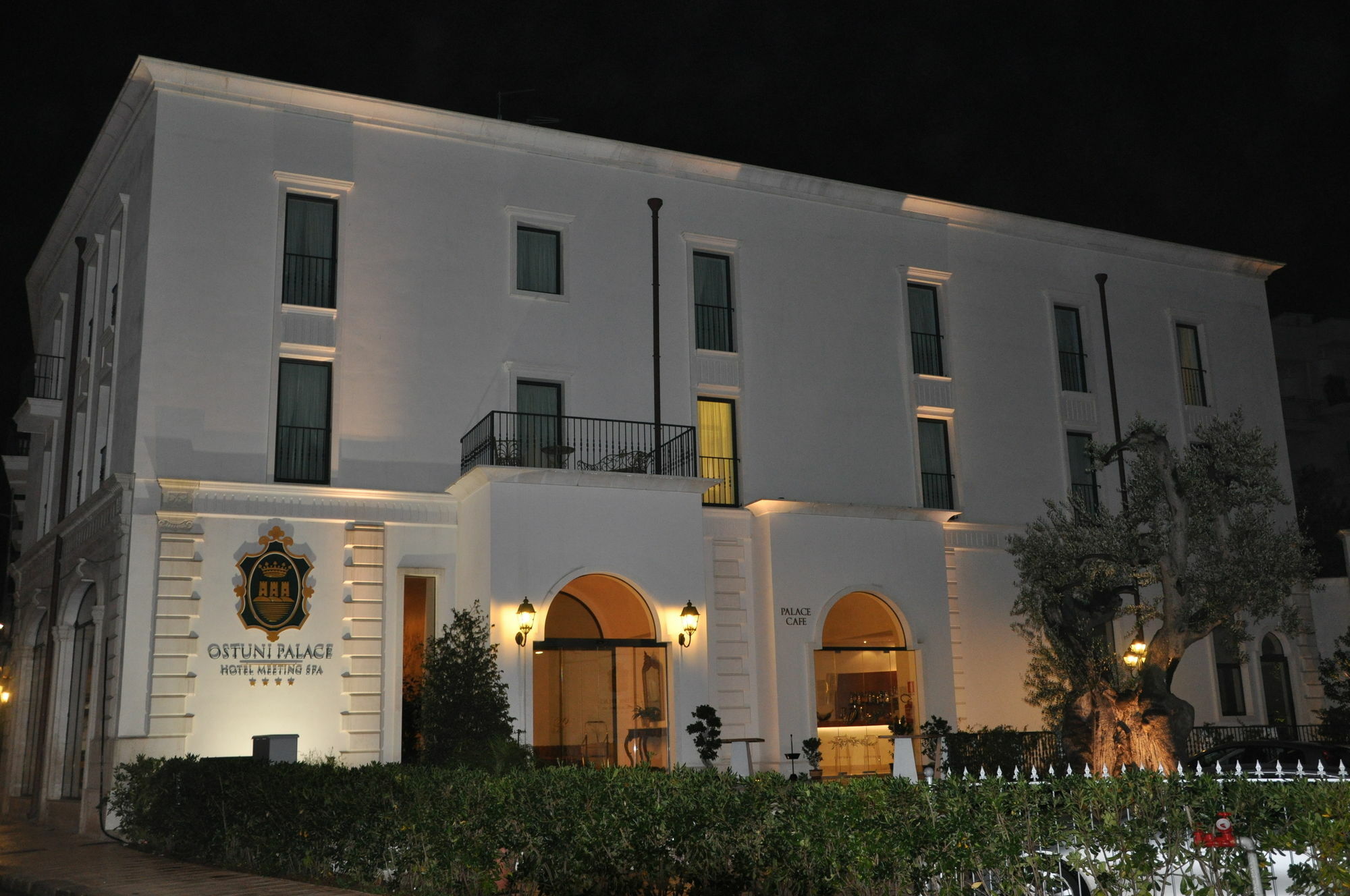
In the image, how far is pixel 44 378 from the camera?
26.8m

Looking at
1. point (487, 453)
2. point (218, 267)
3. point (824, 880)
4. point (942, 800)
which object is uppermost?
point (218, 267)

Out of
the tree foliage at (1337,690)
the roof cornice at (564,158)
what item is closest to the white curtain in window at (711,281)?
the roof cornice at (564,158)

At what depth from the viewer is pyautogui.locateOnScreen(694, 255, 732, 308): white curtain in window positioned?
24562 millimetres

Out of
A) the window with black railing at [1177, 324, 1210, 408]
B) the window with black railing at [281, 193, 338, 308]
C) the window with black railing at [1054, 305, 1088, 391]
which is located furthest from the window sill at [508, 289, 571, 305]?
the window with black railing at [1177, 324, 1210, 408]

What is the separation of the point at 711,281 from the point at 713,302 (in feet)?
1.56

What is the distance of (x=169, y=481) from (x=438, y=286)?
6.02 m

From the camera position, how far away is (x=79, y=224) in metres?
26.1

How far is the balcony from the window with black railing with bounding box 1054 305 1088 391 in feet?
33.8

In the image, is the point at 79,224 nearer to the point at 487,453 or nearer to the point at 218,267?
the point at 218,267

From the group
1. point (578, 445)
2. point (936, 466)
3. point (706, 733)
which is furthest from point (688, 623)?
point (936, 466)

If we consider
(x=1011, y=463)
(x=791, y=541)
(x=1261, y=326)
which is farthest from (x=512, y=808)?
(x=1261, y=326)

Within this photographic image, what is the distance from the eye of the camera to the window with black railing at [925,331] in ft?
86.2

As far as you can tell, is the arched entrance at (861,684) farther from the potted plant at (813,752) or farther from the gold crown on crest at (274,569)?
the gold crown on crest at (274,569)

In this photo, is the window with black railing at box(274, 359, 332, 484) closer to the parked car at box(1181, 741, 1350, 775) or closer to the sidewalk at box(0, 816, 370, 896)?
the sidewalk at box(0, 816, 370, 896)
